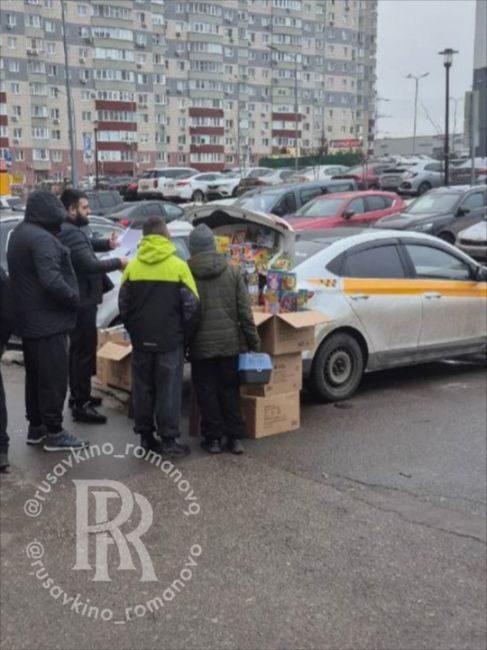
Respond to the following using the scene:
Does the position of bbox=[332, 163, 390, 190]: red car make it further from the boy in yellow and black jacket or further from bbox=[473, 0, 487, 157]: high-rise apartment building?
the boy in yellow and black jacket

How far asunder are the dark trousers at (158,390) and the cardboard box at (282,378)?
0.83m

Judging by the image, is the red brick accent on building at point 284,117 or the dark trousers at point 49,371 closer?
the dark trousers at point 49,371

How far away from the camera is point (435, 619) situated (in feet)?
11.7

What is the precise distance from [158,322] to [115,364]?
170 cm

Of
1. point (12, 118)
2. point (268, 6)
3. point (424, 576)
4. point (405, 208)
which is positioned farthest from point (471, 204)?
point (268, 6)

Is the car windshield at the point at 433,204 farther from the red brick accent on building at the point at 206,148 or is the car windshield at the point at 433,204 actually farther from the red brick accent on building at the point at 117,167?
the red brick accent on building at the point at 206,148

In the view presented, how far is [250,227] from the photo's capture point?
7.17m

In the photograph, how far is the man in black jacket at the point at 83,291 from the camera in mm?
5945

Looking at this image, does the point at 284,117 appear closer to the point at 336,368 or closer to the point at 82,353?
the point at 336,368

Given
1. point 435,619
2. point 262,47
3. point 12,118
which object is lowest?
point 435,619

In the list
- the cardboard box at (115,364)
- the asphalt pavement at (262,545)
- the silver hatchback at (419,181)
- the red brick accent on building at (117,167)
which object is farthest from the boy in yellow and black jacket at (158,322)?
the red brick accent on building at (117,167)

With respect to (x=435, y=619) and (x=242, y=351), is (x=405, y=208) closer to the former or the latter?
(x=242, y=351)

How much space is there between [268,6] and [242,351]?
270 feet

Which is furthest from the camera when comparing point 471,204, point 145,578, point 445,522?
point 471,204
